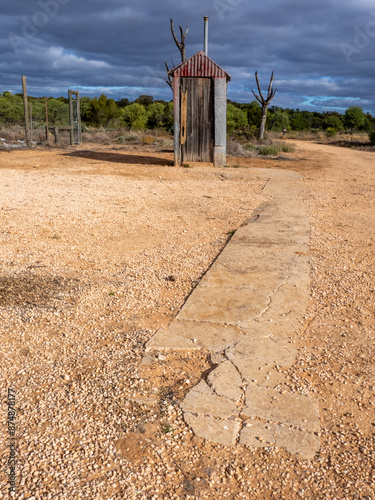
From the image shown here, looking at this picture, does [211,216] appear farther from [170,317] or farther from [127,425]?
[127,425]

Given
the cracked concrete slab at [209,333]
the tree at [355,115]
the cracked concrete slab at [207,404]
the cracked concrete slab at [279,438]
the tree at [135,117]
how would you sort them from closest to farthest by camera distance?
the cracked concrete slab at [279,438] → the cracked concrete slab at [207,404] → the cracked concrete slab at [209,333] → the tree at [135,117] → the tree at [355,115]

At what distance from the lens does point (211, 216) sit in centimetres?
730

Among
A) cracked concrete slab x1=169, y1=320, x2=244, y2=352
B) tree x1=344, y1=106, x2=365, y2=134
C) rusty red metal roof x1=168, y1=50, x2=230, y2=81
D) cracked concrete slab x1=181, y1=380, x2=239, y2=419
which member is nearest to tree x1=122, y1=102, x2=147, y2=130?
tree x1=344, y1=106, x2=365, y2=134

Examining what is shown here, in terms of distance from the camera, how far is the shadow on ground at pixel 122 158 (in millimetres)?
14391

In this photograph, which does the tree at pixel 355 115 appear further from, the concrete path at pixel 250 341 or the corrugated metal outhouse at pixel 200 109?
the concrete path at pixel 250 341

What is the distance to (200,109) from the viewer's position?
1312 cm

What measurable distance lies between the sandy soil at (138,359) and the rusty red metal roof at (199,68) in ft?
21.9

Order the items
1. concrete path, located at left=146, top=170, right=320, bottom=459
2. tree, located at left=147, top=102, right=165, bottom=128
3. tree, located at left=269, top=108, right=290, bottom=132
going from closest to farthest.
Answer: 1. concrete path, located at left=146, top=170, right=320, bottom=459
2. tree, located at left=147, top=102, right=165, bottom=128
3. tree, located at left=269, top=108, right=290, bottom=132

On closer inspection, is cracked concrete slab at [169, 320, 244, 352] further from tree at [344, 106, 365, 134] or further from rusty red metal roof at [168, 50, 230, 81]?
tree at [344, 106, 365, 134]

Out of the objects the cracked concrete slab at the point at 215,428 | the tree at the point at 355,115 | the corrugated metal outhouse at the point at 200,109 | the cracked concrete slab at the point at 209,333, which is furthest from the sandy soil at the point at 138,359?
the tree at the point at 355,115

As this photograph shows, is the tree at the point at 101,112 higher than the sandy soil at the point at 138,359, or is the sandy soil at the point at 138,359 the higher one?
the tree at the point at 101,112

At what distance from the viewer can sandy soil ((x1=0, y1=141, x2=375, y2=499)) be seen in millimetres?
2039

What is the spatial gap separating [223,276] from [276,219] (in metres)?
2.81

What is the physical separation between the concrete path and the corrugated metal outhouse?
813cm
